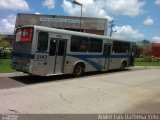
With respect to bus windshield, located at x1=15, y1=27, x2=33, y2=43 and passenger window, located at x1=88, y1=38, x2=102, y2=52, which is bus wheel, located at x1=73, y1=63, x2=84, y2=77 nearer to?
passenger window, located at x1=88, y1=38, x2=102, y2=52

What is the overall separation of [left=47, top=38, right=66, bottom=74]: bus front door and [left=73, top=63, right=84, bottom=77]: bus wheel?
133 cm

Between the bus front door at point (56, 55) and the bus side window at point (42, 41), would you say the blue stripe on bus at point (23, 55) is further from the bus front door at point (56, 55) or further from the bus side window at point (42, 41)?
the bus front door at point (56, 55)

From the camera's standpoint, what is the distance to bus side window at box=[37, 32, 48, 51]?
1463cm

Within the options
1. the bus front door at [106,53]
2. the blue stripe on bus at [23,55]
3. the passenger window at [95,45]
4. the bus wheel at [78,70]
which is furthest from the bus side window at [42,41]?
the bus front door at [106,53]

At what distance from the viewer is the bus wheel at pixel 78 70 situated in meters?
17.4

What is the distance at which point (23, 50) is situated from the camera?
48.9ft

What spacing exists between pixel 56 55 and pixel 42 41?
137 centimetres

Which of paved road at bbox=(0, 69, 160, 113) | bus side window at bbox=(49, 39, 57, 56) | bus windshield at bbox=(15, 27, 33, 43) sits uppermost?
bus windshield at bbox=(15, 27, 33, 43)

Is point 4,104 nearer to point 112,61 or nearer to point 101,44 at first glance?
point 101,44

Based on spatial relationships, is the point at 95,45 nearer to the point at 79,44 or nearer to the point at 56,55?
the point at 79,44

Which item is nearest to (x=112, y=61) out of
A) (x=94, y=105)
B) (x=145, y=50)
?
(x=94, y=105)

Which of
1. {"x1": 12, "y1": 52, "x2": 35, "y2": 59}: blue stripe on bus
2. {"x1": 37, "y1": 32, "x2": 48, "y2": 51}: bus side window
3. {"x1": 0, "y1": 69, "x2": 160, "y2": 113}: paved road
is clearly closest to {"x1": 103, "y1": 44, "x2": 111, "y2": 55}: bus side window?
{"x1": 37, "y1": 32, "x2": 48, "y2": 51}: bus side window

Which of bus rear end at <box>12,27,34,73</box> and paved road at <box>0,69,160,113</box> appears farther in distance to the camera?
bus rear end at <box>12,27,34,73</box>

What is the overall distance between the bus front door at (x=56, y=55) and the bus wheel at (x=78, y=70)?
4.38 ft
